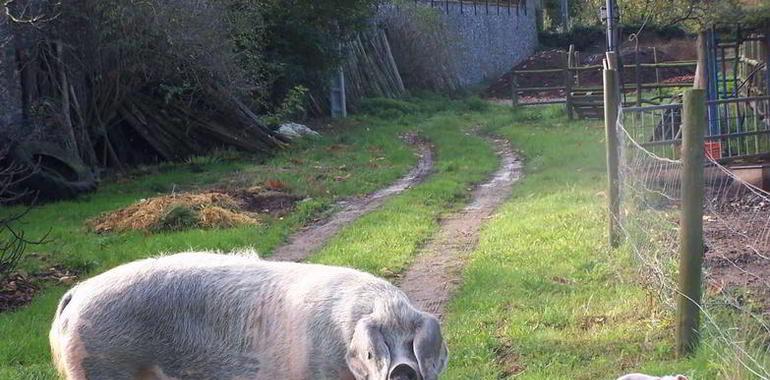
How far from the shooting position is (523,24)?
5288 centimetres

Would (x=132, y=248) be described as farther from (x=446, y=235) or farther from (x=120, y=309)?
(x=120, y=309)

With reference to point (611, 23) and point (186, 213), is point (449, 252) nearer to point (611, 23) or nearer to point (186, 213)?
point (186, 213)

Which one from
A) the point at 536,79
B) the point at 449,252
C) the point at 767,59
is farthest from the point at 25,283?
the point at 536,79

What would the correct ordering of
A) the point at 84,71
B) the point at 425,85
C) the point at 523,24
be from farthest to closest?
the point at 523,24, the point at 425,85, the point at 84,71

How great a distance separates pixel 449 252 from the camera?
10367 mm

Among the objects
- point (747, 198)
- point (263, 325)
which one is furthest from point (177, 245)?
point (263, 325)

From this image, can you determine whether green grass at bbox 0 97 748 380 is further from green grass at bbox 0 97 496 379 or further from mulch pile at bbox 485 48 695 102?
mulch pile at bbox 485 48 695 102

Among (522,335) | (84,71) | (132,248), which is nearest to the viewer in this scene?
(522,335)

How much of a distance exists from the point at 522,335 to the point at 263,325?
3.12m

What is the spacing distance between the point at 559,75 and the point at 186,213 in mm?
31947

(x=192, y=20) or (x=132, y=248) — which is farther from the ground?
(x=192, y=20)

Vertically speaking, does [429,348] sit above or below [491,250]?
above

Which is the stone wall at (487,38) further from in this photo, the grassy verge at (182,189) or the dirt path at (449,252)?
the dirt path at (449,252)

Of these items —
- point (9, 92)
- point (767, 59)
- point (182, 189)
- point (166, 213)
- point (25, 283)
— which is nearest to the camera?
point (25, 283)
